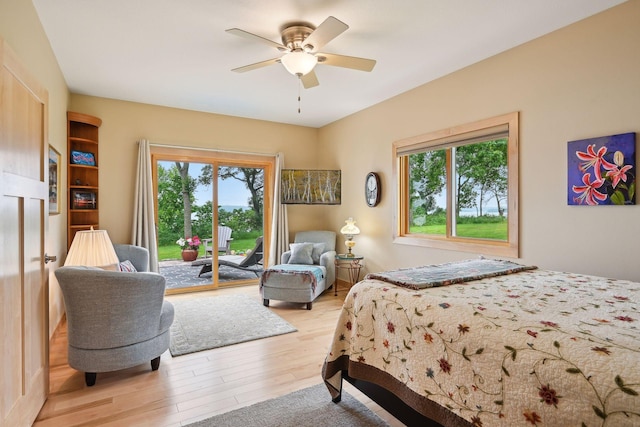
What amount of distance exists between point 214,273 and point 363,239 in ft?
7.89

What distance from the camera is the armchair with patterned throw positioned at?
417cm

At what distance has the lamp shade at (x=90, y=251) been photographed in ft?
8.79

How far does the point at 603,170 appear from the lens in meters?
2.43

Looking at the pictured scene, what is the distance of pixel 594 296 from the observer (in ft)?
5.44

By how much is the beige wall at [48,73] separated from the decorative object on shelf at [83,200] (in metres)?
0.27

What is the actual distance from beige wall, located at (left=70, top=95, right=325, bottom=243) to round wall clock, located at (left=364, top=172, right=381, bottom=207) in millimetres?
1762

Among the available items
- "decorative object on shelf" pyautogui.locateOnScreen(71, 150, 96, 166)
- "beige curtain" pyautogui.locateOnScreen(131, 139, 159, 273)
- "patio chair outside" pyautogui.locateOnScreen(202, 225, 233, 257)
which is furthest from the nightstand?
"decorative object on shelf" pyautogui.locateOnScreen(71, 150, 96, 166)

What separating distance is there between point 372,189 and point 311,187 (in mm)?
1166

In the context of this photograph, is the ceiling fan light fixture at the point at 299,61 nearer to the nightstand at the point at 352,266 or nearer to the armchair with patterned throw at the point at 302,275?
the armchair with patterned throw at the point at 302,275

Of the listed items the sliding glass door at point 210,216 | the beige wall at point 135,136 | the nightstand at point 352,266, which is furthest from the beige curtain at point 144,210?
the nightstand at point 352,266

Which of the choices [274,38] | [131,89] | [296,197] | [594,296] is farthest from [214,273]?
[594,296]

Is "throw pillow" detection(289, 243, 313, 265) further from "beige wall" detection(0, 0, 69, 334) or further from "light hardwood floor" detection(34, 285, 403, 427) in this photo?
"beige wall" detection(0, 0, 69, 334)

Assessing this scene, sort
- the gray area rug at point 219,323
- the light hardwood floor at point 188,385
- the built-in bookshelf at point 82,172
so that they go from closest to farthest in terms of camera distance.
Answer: the light hardwood floor at point 188,385 < the gray area rug at point 219,323 < the built-in bookshelf at point 82,172

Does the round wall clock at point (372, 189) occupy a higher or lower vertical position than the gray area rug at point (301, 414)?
higher
